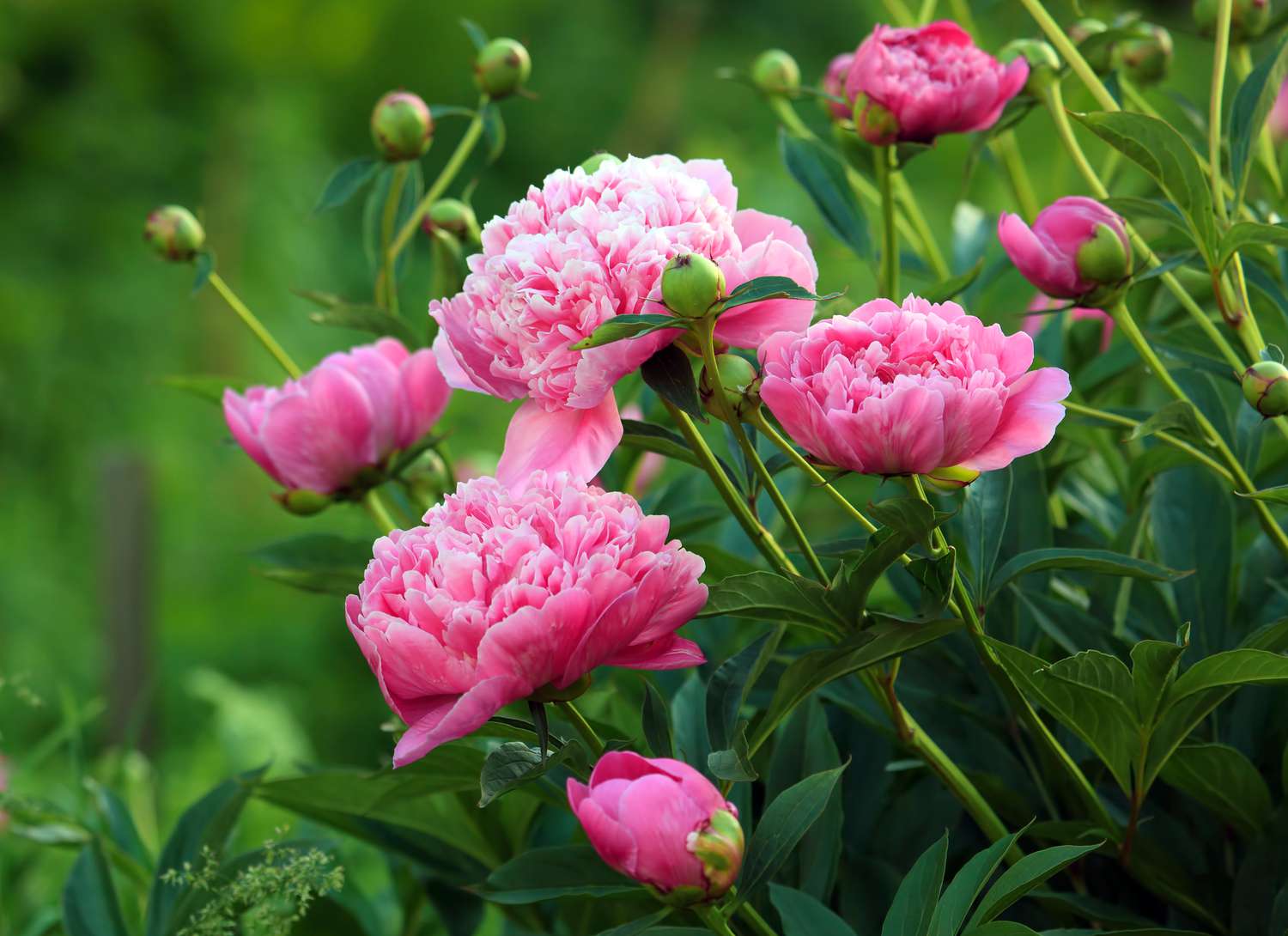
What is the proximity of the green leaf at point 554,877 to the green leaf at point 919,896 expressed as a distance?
6 cm

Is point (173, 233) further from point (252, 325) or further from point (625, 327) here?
point (625, 327)

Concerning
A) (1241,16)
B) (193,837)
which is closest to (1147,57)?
(1241,16)

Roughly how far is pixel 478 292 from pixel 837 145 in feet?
0.82

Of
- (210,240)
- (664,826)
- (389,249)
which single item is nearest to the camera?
(664,826)

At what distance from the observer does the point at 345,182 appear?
1.46 feet

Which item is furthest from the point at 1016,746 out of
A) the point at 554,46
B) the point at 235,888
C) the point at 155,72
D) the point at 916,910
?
the point at 554,46

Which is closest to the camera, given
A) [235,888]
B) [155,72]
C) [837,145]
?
[235,888]

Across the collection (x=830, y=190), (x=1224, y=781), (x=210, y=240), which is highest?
(x=830, y=190)

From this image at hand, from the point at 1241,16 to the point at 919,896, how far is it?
30cm

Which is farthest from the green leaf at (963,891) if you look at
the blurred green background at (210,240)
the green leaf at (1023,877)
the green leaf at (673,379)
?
the blurred green background at (210,240)

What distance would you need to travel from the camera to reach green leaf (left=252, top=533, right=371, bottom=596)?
1.39 ft

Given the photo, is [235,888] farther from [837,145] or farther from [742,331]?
[837,145]

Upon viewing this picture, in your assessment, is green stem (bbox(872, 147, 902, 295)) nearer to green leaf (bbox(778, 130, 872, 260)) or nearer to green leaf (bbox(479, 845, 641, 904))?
green leaf (bbox(778, 130, 872, 260))

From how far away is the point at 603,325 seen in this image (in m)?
0.25
